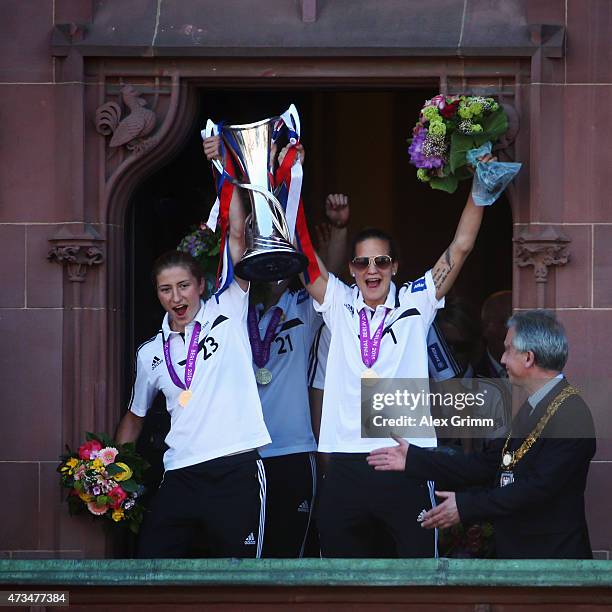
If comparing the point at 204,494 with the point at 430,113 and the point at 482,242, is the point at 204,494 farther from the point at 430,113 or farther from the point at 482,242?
the point at 482,242

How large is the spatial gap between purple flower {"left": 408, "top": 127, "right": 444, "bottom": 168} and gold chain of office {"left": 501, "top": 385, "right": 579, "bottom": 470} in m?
1.62

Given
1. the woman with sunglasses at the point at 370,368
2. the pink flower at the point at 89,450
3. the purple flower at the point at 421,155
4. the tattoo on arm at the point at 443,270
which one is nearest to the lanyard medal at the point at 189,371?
the pink flower at the point at 89,450

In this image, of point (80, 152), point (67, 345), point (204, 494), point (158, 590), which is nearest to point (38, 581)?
point (158, 590)

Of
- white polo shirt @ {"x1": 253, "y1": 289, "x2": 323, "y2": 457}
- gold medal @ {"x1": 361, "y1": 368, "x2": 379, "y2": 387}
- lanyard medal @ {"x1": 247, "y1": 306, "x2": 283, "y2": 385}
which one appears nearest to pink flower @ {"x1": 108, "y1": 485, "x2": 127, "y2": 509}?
white polo shirt @ {"x1": 253, "y1": 289, "x2": 323, "y2": 457}

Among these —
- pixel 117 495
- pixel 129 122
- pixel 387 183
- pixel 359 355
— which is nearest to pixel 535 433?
pixel 359 355

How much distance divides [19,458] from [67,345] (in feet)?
2.28

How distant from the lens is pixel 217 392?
322 inches

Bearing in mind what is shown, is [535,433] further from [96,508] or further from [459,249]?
[96,508]

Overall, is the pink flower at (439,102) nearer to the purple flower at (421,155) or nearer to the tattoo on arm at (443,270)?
the purple flower at (421,155)

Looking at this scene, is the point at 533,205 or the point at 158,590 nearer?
the point at 158,590

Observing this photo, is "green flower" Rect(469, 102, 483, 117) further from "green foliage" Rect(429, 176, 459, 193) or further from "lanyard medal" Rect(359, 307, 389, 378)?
"lanyard medal" Rect(359, 307, 389, 378)

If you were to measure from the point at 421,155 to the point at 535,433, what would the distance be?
6.09 feet

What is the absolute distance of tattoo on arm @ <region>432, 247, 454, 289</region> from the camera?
26.6 feet

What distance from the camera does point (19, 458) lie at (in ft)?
28.2
